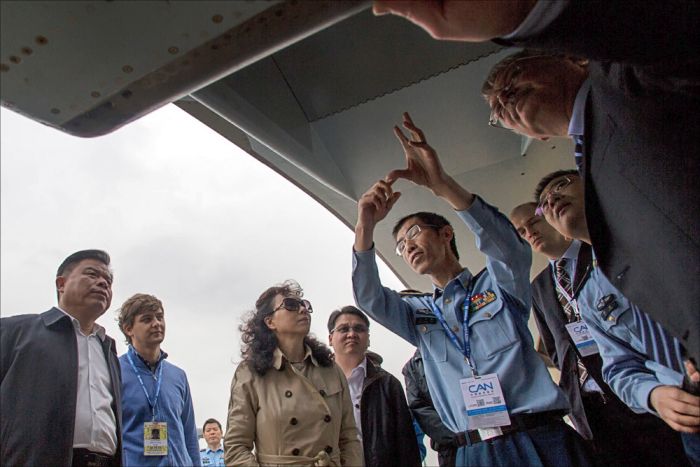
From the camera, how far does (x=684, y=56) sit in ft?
2.17

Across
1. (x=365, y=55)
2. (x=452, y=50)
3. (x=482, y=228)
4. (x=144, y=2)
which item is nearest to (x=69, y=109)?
(x=144, y=2)

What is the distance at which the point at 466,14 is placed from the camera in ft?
2.51

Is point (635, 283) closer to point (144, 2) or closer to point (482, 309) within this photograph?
point (144, 2)

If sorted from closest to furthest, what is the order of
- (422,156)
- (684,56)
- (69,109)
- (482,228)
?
(684,56) → (69,109) → (422,156) → (482,228)

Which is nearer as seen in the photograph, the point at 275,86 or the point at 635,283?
the point at 635,283

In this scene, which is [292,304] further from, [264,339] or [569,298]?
[569,298]

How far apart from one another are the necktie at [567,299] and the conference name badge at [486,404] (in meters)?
0.73

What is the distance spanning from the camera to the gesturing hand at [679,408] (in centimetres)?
122

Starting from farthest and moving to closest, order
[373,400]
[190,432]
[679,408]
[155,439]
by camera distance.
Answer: [190,432] < [155,439] < [373,400] < [679,408]

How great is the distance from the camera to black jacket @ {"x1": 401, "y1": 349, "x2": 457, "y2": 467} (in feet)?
8.24

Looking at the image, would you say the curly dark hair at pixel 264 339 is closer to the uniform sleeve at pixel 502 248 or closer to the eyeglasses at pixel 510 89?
the uniform sleeve at pixel 502 248

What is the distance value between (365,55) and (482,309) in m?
1.74

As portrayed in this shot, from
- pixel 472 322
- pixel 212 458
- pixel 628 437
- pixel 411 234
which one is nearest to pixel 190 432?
Result: pixel 411 234

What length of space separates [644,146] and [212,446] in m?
8.14
